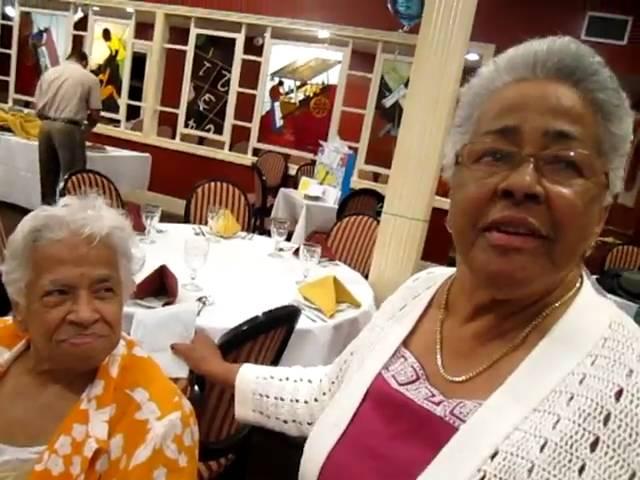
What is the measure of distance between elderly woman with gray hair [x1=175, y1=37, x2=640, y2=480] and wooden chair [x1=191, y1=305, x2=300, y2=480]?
0.96 m

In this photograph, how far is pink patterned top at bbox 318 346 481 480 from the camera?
0.85 meters

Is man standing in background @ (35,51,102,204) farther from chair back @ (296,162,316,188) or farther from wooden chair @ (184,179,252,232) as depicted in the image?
chair back @ (296,162,316,188)

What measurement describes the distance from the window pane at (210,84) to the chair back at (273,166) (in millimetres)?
1147

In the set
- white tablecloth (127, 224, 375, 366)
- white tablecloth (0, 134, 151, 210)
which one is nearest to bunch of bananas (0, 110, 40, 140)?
white tablecloth (0, 134, 151, 210)

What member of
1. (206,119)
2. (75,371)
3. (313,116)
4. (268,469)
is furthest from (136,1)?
(75,371)

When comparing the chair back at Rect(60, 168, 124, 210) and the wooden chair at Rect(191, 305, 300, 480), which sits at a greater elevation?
the chair back at Rect(60, 168, 124, 210)

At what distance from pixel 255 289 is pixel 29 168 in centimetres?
476

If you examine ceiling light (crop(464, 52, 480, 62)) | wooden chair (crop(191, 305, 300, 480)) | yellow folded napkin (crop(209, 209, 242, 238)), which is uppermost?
ceiling light (crop(464, 52, 480, 62))

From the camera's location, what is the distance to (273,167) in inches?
293

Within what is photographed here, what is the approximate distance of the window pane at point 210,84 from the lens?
8156 mm

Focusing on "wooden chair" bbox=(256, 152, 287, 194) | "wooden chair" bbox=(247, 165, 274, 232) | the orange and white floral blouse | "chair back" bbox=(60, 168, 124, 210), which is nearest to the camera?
the orange and white floral blouse

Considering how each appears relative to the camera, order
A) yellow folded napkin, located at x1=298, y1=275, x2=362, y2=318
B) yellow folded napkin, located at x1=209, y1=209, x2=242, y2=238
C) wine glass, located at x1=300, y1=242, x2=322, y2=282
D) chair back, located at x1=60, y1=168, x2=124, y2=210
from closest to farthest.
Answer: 1. yellow folded napkin, located at x1=298, y1=275, x2=362, y2=318
2. wine glass, located at x1=300, y1=242, x2=322, y2=282
3. yellow folded napkin, located at x1=209, y1=209, x2=242, y2=238
4. chair back, located at x1=60, y1=168, x2=124, y2=210

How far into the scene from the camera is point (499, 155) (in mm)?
812

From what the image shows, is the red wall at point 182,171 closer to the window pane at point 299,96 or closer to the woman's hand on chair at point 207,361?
the window pane at point 299,96
